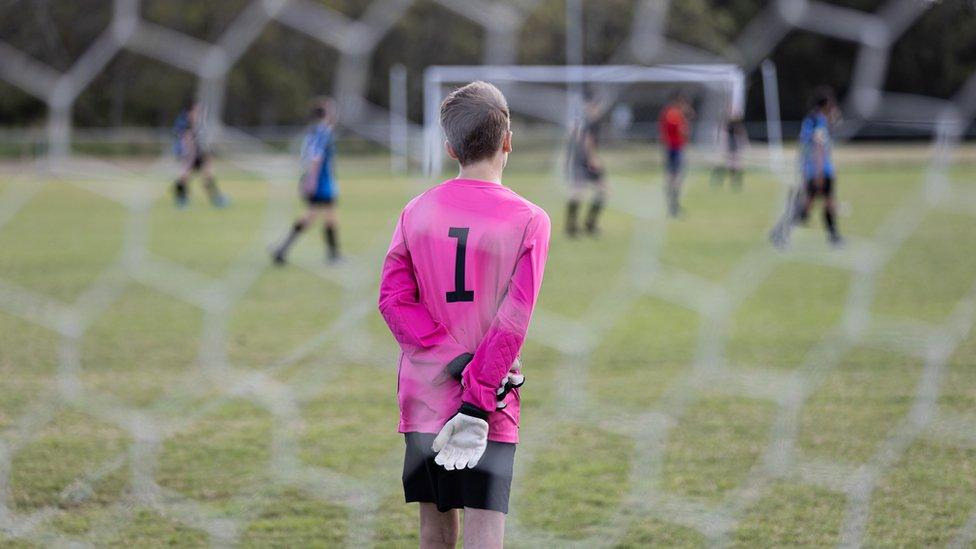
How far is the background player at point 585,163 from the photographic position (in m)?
11.6

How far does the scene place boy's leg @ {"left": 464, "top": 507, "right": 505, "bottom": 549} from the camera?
2.33 metres

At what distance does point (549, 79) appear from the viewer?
17.5 m

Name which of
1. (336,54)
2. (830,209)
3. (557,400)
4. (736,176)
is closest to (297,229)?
(336,54)

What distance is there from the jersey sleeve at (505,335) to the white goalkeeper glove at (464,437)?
3cm

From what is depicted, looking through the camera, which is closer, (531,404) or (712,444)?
(712,444)

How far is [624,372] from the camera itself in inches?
215

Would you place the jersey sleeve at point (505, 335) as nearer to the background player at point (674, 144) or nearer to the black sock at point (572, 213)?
the black sock at point (572, 213)

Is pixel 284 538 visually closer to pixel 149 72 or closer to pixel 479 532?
pixel 479 532

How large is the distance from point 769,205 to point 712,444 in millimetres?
12950

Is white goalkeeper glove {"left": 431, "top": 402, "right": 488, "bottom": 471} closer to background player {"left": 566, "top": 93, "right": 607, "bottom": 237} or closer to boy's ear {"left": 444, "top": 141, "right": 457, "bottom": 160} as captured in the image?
boy's ear {"left": 444, "top": 141, "right": 457, "bottom": 160}

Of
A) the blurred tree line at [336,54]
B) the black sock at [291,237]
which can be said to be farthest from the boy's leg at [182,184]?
the black sock at [291,237]

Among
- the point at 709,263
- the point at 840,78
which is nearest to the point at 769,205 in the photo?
the point at 709,263

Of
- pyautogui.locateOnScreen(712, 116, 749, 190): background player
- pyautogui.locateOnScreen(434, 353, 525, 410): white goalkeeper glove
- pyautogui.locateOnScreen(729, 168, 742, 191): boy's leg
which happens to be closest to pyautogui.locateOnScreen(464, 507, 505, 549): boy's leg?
pyautogui.locateOnScreen(434, 353, 525, 410): white goalkeeper glove

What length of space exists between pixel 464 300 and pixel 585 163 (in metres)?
9.53
